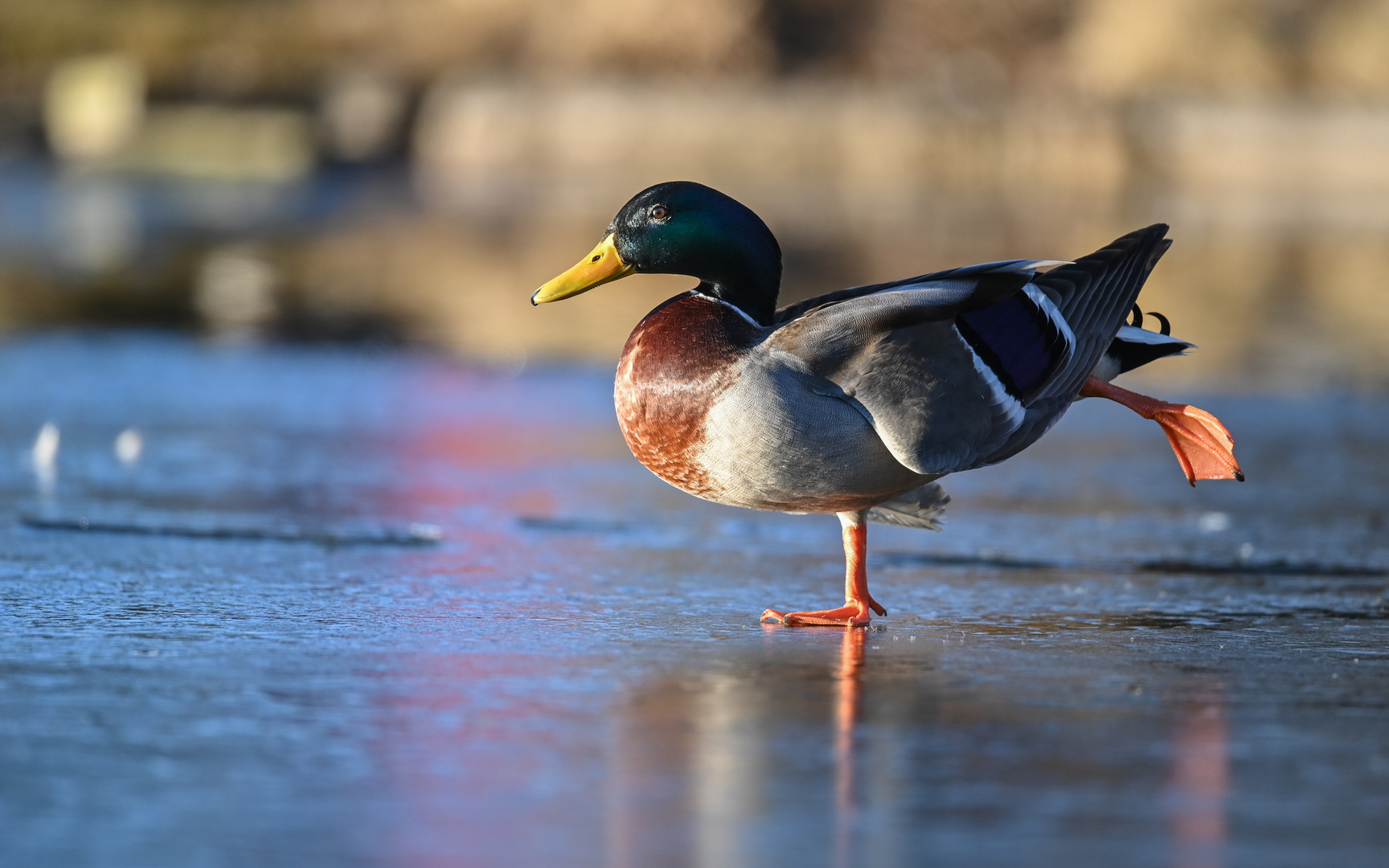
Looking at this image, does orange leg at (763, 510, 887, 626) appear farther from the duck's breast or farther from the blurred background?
the blurred background

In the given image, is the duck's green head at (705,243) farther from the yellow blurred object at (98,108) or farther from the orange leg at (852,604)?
the yellow blurred object at (98,108)

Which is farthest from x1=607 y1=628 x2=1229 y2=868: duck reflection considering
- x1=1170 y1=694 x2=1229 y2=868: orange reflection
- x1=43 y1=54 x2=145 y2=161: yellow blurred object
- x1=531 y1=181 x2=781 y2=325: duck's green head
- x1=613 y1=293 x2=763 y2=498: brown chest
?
x1=43 y1=54 x2=145 y2=161: yellow blurred object

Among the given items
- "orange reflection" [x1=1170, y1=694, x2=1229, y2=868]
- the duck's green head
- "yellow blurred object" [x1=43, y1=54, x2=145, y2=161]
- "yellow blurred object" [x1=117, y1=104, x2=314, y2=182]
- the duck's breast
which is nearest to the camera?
"orange reflection" [x1=1170, y1=694, x2=1229, y2=868]

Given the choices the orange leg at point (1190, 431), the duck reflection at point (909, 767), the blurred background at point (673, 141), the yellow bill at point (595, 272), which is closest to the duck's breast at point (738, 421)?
the yellow bill at point (595, 272)

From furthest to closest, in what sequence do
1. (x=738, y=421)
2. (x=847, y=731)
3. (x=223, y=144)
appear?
(x=223, y=144) → (x=738, y=421) → (x=847, y=731)

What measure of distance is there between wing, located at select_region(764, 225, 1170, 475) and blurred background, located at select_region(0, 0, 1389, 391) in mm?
6927

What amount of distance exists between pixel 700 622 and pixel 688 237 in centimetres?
80

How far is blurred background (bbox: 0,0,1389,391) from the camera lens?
13219mm

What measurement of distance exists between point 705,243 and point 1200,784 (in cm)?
174

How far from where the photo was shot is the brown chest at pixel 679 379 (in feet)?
13.1

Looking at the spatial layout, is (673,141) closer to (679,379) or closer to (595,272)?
(595,272)

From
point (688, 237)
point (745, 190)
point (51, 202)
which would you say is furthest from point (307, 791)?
point (745, 190)

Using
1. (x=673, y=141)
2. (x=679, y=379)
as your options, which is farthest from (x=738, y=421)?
(x=673, y=141)

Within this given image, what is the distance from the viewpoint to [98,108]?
21.8 meters
